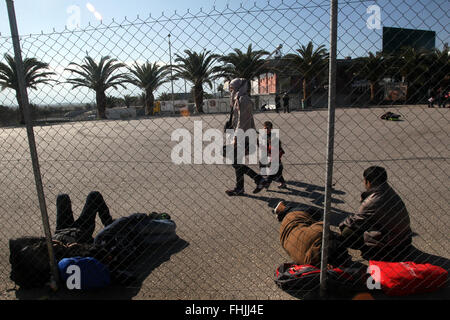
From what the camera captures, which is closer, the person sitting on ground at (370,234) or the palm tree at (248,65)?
the person sitting on ground at (370,234)

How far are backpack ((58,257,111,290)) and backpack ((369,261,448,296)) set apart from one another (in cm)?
225

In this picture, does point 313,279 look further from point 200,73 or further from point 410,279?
point 200,73

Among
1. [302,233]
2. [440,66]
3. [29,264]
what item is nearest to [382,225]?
[302,233]

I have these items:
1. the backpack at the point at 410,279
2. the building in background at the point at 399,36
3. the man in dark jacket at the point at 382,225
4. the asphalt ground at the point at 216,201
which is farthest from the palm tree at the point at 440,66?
the backpack at the point at 410,279

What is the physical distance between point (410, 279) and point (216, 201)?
9.44 ft

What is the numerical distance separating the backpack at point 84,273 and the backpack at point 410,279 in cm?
225

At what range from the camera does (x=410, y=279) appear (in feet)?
7.86

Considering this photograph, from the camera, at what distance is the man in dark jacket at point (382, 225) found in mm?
2838

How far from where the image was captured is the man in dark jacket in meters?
2.84

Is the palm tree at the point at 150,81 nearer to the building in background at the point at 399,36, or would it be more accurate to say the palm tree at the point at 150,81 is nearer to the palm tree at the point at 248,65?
the palm tree at the point at 248,65

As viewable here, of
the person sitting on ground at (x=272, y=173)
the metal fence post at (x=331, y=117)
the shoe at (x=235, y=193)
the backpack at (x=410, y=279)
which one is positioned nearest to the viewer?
the metal fence post at (x=331, y=117)
